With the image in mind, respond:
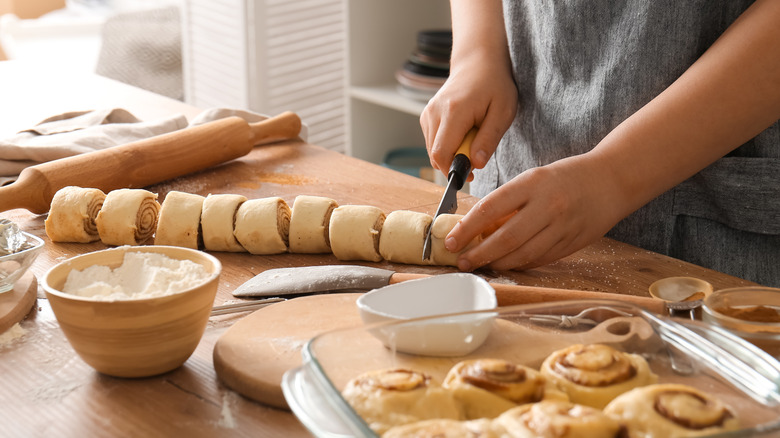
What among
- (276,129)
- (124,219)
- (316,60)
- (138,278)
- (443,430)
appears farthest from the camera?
(316,60)

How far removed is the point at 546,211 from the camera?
108cm

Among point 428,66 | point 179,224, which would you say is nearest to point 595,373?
point 179,224

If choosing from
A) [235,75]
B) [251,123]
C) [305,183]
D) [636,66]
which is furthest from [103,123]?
[235,75]

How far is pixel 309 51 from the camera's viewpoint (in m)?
3.34

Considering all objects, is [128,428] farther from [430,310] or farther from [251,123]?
[251,123]

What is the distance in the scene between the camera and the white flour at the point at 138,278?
83 cm

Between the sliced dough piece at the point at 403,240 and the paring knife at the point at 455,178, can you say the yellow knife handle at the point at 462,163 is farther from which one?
the sliced dough piece at the point at 403,240

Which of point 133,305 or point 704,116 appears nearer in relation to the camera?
point 133,305

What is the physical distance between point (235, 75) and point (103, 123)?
1.57 m

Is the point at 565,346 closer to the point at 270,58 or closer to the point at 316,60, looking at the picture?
the point at 270,58

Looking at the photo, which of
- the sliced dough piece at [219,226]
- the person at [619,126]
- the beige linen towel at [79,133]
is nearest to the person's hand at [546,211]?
the person at [619,126]

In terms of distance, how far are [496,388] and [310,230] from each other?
1.98 ft

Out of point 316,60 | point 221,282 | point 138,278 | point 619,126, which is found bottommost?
point 316,60

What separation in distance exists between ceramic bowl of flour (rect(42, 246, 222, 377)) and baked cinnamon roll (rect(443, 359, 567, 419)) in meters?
0.29
